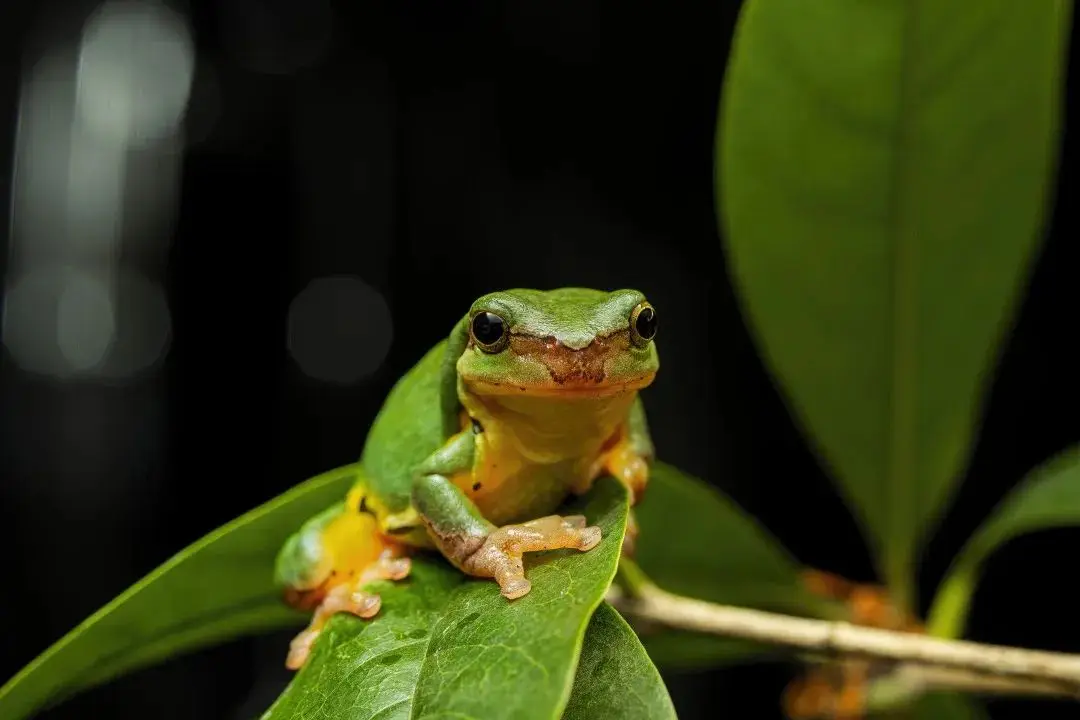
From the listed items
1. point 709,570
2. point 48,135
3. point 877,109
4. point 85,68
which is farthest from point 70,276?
point 877,109

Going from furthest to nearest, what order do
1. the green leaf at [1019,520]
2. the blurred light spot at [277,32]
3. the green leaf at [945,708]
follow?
1. the blurred light spot at [277,32]
2. the green leaf at [945,708]
3. the green leaf at [1019,520]

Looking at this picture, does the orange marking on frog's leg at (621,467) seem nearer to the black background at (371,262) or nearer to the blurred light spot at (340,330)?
the black background at (371,262)

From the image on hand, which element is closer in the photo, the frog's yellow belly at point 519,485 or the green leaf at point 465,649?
the green leaf at point 465,649

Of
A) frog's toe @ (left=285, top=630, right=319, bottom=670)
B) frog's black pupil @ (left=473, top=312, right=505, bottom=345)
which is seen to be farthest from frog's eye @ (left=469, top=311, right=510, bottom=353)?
frog's toe @ (left=285, top=630, right=319, bottom=670)

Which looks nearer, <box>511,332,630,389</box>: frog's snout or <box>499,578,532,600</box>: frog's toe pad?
<box>499,578,532,600</box>: frog's toe pad

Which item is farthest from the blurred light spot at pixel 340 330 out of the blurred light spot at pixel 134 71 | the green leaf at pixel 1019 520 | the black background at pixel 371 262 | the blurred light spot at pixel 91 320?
the green leaf at pixel 1019 520

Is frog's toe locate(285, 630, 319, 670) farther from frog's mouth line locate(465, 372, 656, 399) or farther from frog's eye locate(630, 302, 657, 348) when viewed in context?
frog's eye locate(630, 302, 657, 348)

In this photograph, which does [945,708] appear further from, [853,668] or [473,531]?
[473,531]
